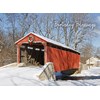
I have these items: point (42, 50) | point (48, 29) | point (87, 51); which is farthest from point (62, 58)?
point (48, 29)

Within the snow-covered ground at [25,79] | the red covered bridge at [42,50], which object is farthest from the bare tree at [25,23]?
the snow-covered ground at [25,79]

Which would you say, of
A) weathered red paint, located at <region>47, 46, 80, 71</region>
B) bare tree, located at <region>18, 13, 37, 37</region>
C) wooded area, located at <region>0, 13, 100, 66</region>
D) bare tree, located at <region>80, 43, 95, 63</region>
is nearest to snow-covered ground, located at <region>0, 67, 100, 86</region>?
wooded area, located at <region>0, 13, 100, 66</region>

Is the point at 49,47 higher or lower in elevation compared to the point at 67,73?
higher

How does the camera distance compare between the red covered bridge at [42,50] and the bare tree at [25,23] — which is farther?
the red covered bridge at [42,50]

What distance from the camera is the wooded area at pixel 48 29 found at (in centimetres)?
740

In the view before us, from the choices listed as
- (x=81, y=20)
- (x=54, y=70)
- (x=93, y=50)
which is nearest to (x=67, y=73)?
(x=54, y=70)

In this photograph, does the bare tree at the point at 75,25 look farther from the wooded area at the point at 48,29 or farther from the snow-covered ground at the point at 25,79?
the snow-covered ground at the point at 25,79

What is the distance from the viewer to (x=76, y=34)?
803 cm

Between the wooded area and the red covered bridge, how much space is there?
8.4 inches

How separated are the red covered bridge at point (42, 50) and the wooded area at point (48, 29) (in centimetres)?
21
